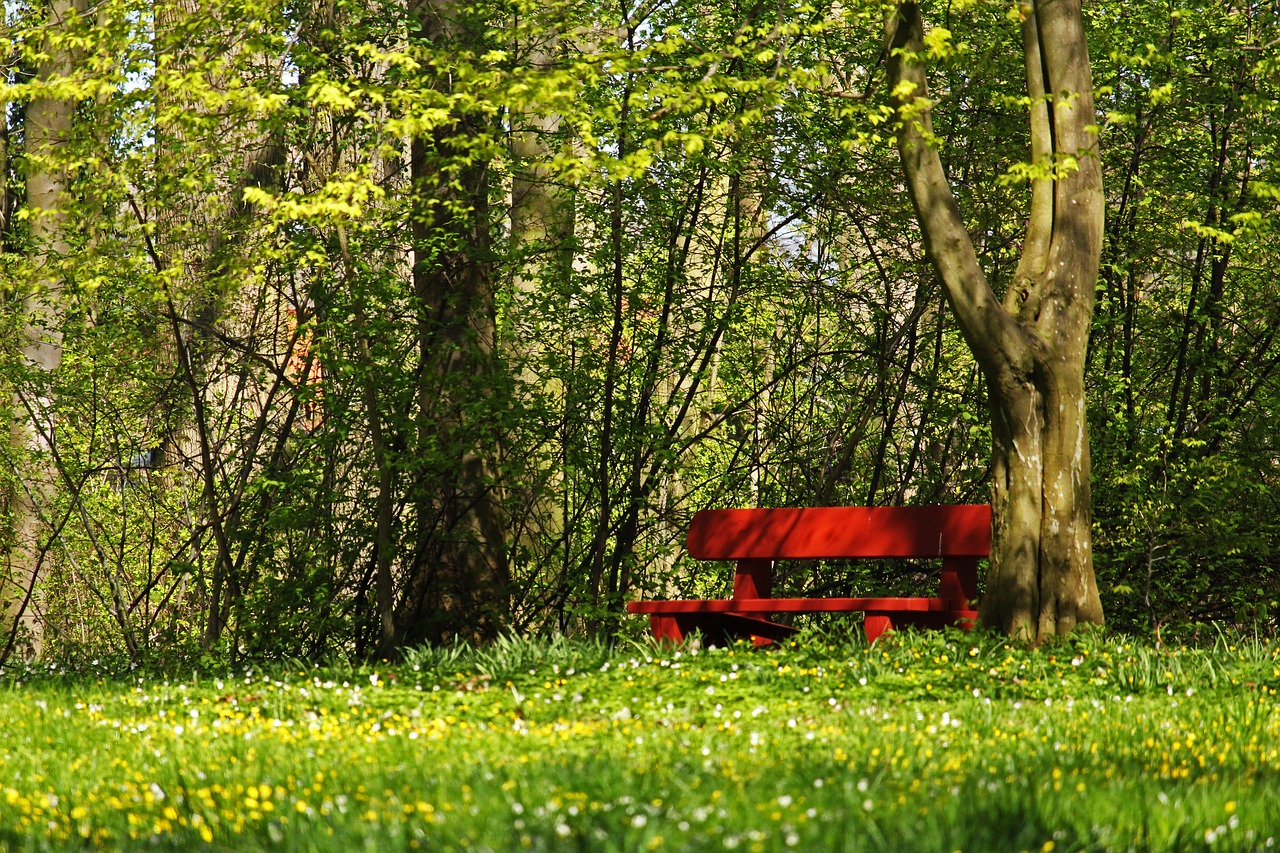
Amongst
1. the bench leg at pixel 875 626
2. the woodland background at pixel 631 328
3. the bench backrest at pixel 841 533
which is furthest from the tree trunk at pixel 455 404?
the bench leg at pixel 875 626

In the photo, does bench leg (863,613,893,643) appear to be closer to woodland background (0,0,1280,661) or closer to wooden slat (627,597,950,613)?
wooden slat (627,597,950,613)

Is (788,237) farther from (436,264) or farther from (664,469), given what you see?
(436,264)

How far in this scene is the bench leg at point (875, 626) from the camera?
669 cm

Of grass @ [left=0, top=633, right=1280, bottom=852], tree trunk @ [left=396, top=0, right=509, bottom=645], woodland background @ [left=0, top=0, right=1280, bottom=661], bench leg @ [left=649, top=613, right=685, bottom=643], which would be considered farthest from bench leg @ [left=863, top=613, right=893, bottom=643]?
tree trunk @ [left=396, top=0, right=509, bottom=645]

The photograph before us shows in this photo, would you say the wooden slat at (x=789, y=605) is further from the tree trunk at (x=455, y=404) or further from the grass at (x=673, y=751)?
the tree trunk at (x=455, y=404)

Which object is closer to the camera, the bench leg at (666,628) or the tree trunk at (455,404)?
the bench leg at (666,628)

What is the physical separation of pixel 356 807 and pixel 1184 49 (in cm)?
749

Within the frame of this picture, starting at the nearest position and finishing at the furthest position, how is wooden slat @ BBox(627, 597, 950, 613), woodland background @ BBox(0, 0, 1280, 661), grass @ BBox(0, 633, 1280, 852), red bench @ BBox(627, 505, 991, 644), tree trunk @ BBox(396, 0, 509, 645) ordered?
grass @ BBox(0, 633, 1280, 852), wooden slat @ BBox(627, 597, 950, 613), red bench @ BBox(627, 505, 991, 644), woodland background @ BBox(0, 0, 1280, 661), tree trunk @ BBox(396, 0, 509, 645)

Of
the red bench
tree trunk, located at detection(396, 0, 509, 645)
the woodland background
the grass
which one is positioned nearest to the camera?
the grass

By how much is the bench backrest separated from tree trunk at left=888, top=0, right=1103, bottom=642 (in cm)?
24

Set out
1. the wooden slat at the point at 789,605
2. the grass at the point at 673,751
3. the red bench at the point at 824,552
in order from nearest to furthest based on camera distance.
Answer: the grass at the point at 673,751
the wooden slat at the point at 789,605
the red bench at the point at 824,552

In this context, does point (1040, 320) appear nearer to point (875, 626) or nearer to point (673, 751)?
point (875, 626)

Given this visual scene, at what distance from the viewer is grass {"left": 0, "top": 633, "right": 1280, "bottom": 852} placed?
9.36 feet

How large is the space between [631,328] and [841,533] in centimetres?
213
